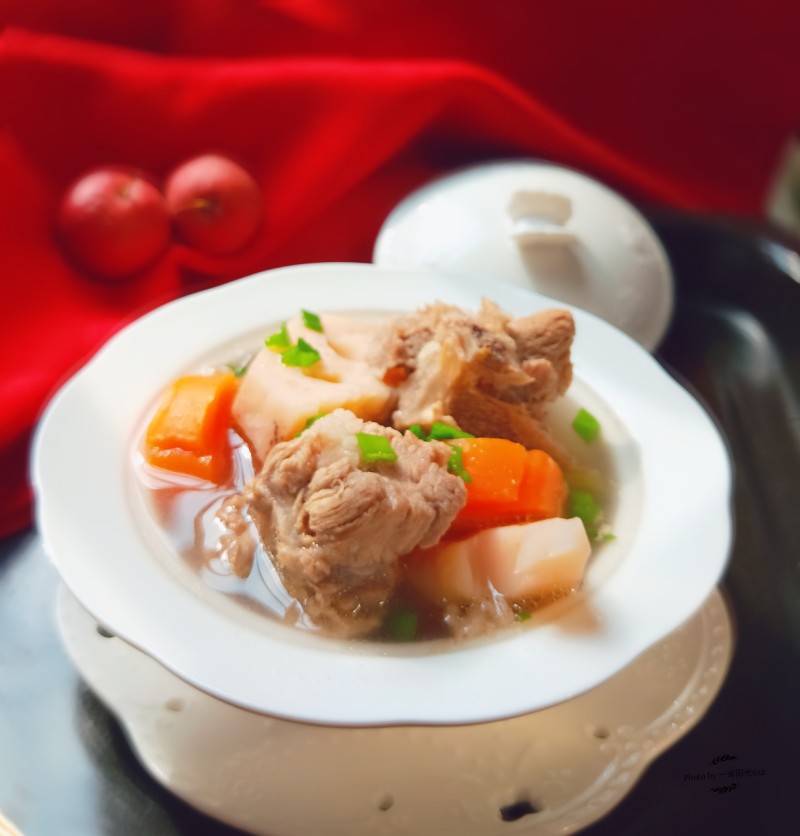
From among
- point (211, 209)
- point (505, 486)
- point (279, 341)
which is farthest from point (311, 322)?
point (211, 209)

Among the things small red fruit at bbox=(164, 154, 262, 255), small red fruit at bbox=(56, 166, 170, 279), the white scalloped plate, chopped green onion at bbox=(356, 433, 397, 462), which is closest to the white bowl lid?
small red fruit at bbox=(164, 154, 262, 255)

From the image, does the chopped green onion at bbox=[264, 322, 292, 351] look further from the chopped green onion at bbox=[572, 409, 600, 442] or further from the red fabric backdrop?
the chopped green onion at bbox=[572, 409, 600, 442]

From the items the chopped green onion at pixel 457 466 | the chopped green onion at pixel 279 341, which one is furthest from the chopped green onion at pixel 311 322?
the chopped green onion at pixel 457 466

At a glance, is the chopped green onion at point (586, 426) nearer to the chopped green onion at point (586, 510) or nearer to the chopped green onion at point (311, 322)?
the chopped green onion at point (586, 510)

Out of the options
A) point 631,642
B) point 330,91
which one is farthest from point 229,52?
point 631,642

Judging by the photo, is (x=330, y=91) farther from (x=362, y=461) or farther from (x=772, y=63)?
(x=772, y=63)

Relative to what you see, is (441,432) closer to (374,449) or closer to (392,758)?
(374,449)
